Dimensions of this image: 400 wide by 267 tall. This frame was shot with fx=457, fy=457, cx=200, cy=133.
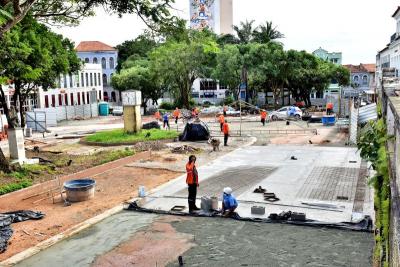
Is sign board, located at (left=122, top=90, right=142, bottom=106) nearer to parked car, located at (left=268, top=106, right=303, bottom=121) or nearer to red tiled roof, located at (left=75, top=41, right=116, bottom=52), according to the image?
parked car, located at (left=268, top=106, right=303, bottom=121)

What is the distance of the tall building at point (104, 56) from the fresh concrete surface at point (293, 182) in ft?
181

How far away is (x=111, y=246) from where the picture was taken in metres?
10.2

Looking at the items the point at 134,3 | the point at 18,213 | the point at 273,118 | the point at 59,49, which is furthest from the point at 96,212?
the point at 273,118

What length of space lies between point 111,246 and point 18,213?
12.9ft

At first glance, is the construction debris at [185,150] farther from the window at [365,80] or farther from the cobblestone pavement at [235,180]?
the window at [365,80]

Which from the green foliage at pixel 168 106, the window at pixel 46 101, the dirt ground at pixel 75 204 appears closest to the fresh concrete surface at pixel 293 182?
the dirt ground at pixel 75 204

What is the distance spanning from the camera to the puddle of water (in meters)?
9.46

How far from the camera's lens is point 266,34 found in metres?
59.3

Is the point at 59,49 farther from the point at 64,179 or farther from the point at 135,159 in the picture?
the point at 64,179

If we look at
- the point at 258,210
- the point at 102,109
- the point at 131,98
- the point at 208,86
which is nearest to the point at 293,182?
the point at 258,210

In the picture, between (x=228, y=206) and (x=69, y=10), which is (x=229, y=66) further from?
(x=228, y=206)

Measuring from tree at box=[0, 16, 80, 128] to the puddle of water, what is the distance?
8814mm

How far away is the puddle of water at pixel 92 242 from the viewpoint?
31.0 feet

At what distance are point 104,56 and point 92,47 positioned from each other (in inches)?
94.4
